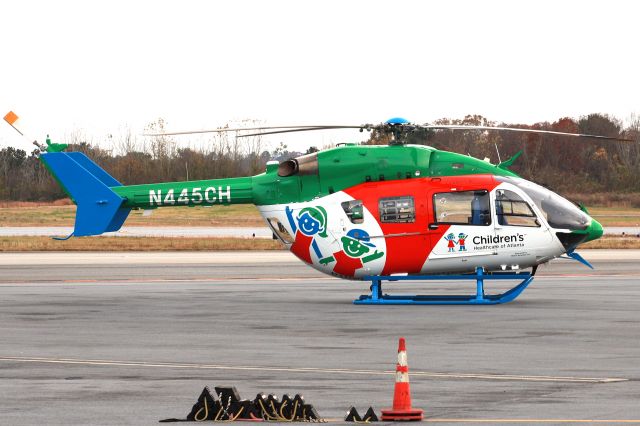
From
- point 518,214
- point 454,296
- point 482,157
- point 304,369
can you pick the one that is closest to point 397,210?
point 454,296

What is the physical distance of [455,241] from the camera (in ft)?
78.3

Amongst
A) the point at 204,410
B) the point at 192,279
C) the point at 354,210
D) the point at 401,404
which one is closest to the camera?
the point at 401,404

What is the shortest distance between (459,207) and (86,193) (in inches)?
319

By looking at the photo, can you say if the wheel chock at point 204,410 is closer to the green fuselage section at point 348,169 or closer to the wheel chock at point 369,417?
the wheel chock at point 369,417

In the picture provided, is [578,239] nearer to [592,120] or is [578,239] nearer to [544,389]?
[544,389]

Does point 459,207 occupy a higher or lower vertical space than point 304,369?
higher

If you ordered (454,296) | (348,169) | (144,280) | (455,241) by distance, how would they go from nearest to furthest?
(455,241), (348,169), (454,296), (144,280)

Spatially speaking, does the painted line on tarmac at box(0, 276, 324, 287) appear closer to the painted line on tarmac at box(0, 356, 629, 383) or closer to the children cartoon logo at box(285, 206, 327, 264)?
the children cartoon logo at box(285, 206, 327, 264)

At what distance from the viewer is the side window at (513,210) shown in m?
23.9

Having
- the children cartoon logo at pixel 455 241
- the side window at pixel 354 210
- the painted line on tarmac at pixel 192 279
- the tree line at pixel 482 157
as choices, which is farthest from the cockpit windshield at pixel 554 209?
the tree line at pixel 482 157

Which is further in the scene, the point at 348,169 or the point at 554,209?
the point at 348,169

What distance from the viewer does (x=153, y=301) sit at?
25.8 meters

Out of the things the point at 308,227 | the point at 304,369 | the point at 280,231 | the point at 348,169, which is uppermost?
the point at 348,169

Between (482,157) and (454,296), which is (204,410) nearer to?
(454,296)
